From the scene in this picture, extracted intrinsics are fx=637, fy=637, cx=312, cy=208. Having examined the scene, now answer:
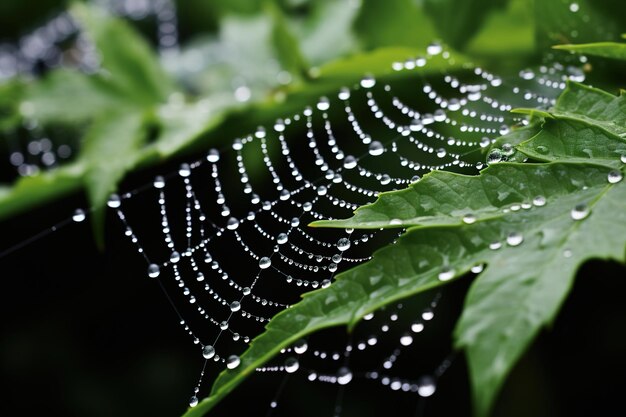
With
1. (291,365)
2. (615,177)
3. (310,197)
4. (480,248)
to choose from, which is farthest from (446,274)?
(310,197)

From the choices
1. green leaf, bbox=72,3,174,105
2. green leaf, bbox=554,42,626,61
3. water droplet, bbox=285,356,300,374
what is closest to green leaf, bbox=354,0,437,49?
green leaf, bbox=554,42,626,61

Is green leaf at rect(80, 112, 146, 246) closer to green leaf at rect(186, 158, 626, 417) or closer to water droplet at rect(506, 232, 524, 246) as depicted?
green leaf at rect(186, 158, 626, 417)

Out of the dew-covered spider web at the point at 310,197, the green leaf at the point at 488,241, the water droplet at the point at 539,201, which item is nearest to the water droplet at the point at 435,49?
the dew-covered spider web at the point at 310,197

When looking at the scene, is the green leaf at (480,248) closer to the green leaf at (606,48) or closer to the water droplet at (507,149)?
the water droplet at (507,149)

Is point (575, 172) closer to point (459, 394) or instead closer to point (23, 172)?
point (459, 394)

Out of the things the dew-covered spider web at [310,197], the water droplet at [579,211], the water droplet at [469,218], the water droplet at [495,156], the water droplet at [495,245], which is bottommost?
the dew-covered spider web at [310,197]

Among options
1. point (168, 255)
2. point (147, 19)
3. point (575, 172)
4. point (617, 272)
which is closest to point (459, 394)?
point (617, 272)
